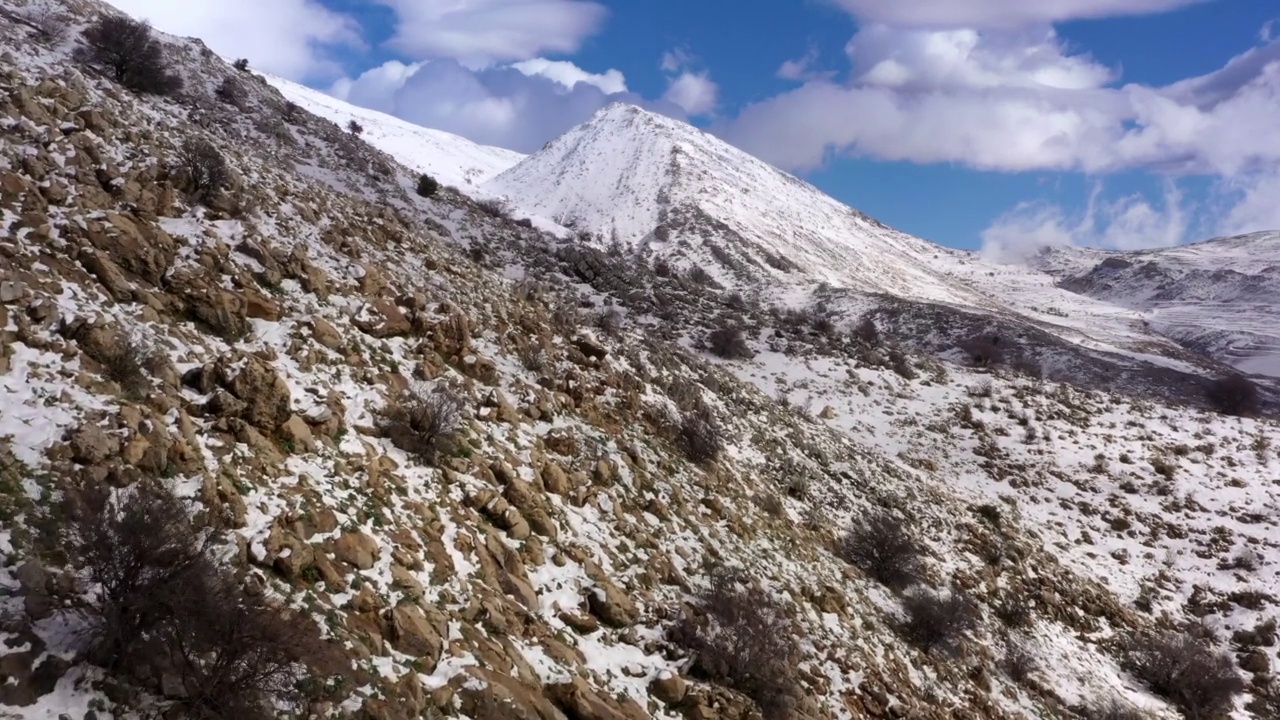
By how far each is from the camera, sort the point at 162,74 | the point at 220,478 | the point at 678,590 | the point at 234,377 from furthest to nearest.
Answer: the point at 162,74 → the point at 678,590 → the point at 234,377 → the point at 220,478

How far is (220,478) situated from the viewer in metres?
6.42

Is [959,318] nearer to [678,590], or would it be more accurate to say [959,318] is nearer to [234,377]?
[678,590]

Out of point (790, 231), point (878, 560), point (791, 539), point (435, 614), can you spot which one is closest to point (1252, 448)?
point (878, 560)

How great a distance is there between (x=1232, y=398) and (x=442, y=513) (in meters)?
39.3

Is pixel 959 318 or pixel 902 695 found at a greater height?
pixel 959 318

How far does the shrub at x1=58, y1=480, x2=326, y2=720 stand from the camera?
15.0 ft

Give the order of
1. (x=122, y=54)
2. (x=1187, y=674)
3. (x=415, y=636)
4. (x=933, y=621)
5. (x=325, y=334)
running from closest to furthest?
(x=415, y=636) → (x=325, y=334) → (x=933, y=621) → (x=1187, y=674) → (x=122, y=54)

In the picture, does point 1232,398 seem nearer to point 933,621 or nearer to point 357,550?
point 933,621

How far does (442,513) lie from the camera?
802 centimetres

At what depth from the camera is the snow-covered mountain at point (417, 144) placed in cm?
9569

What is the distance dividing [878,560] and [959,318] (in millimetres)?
39797

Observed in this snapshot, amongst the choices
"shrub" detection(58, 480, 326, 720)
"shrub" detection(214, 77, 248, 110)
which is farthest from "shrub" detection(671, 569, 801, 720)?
"shrub" detection(214, 77, 248, 110)

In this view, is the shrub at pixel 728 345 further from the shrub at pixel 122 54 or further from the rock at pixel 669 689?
the shrub at pixel 122 54

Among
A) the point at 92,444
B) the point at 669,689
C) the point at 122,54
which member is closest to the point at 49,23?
the point at 122,54
